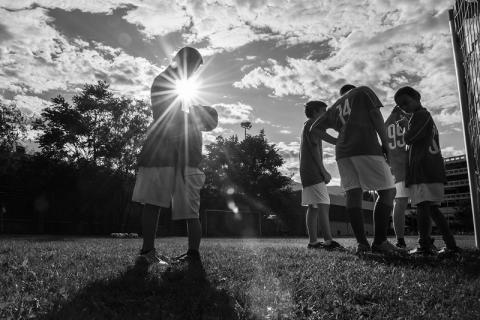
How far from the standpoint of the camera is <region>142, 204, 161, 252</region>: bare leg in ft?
14.7

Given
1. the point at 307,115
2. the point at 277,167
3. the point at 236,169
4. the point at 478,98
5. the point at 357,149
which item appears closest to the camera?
the point at 357,149

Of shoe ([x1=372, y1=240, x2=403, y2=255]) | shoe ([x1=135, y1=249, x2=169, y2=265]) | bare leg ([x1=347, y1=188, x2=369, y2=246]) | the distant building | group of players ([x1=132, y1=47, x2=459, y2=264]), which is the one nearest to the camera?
shoe ([x1=135, y1=249, x2=169, y2=265])

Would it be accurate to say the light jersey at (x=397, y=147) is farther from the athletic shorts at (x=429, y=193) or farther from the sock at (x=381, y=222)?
the sock at (x=381, y=222)

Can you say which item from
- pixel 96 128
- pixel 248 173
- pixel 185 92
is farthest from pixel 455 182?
pixel 185 92

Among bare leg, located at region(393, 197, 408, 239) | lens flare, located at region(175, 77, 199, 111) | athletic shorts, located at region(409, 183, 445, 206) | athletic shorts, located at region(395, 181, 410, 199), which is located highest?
lens flare, located at region(175, 77, 199, 111)

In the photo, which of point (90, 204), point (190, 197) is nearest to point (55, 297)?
point (190, 197)

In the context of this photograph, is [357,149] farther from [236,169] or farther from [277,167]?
[277,167]

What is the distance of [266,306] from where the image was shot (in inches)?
104

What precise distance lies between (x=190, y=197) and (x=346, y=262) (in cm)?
194

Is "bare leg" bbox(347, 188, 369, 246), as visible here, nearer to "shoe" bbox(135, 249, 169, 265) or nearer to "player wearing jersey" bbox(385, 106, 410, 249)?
"player wearing jersey" bbox(385, 106, 410, 249)

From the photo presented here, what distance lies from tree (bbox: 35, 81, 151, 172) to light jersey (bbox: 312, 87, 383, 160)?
35226 mm

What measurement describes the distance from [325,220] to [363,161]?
6.37ft

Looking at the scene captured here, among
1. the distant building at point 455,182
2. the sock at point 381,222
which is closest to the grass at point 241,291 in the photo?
the sock at point 381,222

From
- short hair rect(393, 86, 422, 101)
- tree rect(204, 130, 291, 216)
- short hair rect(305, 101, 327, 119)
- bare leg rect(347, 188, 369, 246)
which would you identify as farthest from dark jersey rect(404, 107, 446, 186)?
tree rect(204, 130, 291, 216)
